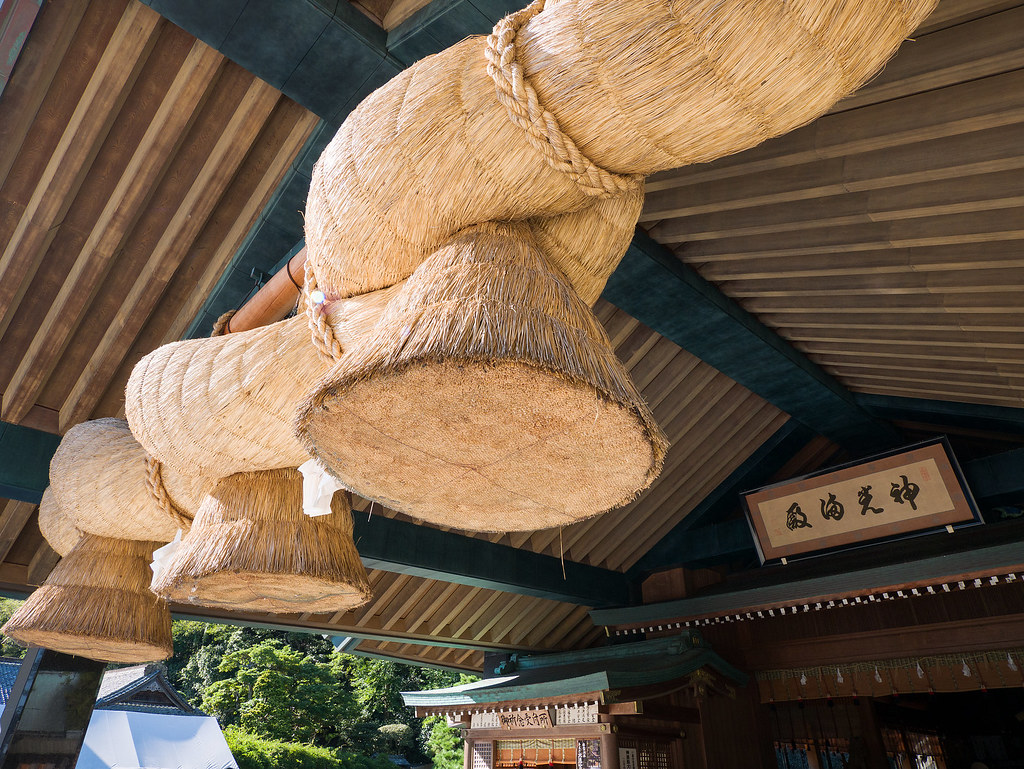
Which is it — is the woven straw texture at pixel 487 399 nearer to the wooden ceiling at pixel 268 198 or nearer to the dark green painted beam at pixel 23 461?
the wooden ceiling at pixel 268 198

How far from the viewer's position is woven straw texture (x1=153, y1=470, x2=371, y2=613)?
1.37 meters

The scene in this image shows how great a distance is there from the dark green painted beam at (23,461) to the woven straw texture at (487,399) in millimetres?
2932

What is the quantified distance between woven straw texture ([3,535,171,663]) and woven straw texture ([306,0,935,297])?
5.11 feet

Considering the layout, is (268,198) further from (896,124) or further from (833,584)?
(833,584)

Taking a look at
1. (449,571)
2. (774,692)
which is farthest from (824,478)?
Result: (449,571)

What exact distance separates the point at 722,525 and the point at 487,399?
6.37 metres

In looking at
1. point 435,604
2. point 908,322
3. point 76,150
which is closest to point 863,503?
point 908,322

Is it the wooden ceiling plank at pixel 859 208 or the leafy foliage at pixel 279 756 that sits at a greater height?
the wooden ceiling plank at pixel 859 208

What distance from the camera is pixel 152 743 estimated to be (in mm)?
8750

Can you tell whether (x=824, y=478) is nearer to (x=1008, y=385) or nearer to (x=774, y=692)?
(x=1008, y=385)

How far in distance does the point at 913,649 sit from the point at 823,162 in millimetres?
4924

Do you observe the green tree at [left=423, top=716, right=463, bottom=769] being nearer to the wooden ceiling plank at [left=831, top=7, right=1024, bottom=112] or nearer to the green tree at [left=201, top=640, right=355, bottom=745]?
the green tree at [left=201, top=640, right=355, bottom=745]

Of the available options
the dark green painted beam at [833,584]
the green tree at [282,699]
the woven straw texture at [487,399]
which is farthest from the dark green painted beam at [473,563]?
the green tree at [282,699]

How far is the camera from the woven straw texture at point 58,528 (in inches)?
81.4
